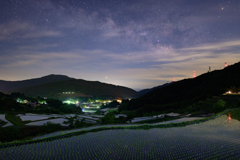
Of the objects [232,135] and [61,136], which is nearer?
[232,135]

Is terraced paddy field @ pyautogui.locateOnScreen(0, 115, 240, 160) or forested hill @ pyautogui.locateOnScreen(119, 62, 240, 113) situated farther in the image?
forested hill @ pyautogui.locateOnScreen(119, 62, 240, 113)

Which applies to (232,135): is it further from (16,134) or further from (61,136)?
(16,134)

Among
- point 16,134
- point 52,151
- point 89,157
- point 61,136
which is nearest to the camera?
point 89,157

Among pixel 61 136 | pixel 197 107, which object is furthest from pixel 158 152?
pixel 197 107

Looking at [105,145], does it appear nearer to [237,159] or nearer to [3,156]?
[3,156]

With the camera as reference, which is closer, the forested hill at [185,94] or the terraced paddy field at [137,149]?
the terraced paddy field at [137,149]

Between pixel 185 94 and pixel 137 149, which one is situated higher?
pixel 185 94

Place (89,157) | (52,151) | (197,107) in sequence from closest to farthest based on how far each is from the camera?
1. (89,157)
2. (52,151)
3. (197,107)

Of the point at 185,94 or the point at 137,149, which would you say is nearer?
the point at 137,149

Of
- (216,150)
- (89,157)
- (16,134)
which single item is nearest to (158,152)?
(216,150)
